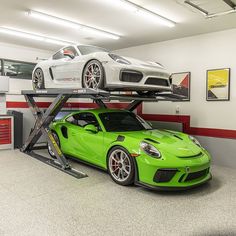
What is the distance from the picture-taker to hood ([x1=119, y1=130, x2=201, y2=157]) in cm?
365

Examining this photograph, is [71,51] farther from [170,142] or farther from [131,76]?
[170,142]

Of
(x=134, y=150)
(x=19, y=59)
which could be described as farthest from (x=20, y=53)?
(x=134, y=150)

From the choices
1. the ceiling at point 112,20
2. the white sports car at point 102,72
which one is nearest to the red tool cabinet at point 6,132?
the white sports car at point 102,72

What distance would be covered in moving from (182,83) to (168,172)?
3.11m

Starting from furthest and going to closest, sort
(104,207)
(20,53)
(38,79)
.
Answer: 1. (20,53)
2. (38,79)
3. (104,207)

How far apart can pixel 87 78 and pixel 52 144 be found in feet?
4.89

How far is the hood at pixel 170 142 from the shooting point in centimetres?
365

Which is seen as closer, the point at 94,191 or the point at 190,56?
the point at 94,191

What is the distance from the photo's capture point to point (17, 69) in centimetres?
733

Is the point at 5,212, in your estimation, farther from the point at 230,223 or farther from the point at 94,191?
the point at 230,223

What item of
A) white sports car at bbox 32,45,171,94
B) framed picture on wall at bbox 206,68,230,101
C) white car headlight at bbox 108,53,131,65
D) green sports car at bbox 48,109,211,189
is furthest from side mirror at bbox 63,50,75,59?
framed picture on wall at bbox 206,68,230,101

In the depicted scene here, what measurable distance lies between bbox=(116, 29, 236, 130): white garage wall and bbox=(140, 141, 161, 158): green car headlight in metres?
2.39

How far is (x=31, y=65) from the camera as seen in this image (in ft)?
25.0

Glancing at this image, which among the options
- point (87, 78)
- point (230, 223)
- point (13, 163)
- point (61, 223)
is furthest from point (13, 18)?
point (230, 223)
